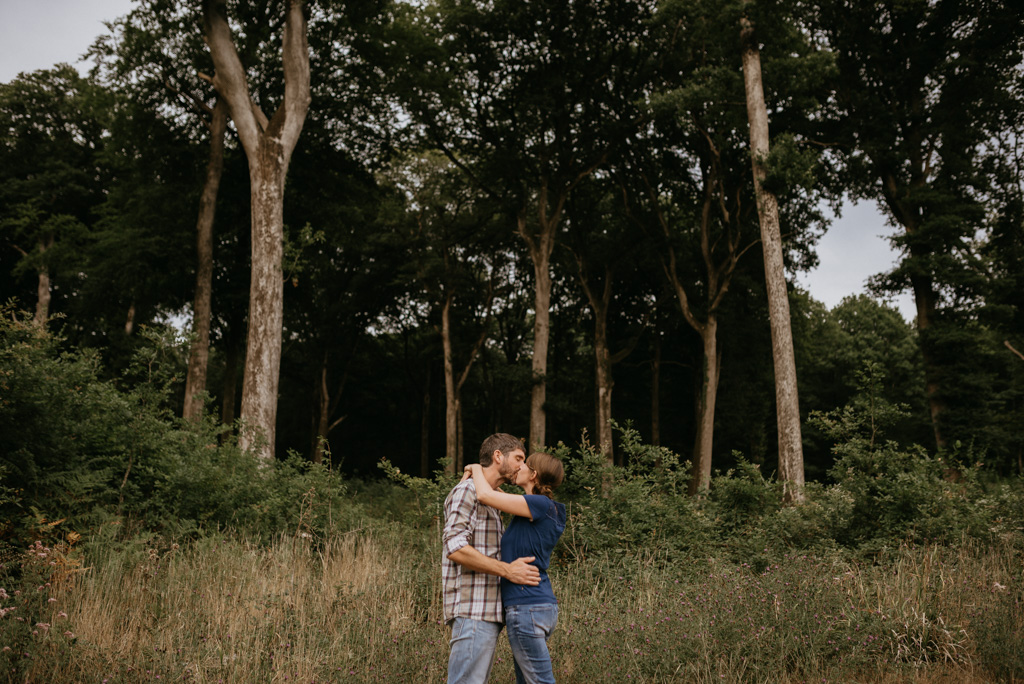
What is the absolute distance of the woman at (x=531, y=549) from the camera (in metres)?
3.35

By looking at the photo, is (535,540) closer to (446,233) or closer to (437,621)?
(437,621)

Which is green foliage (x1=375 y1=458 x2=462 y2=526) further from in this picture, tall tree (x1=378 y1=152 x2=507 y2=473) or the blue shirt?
tall tree (x1=378 y1=152 x2=507 y2=473)

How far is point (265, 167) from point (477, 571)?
12.1 m

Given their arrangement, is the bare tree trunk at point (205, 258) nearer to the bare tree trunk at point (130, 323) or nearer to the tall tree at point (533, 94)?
the tall tree at point (533, 94)

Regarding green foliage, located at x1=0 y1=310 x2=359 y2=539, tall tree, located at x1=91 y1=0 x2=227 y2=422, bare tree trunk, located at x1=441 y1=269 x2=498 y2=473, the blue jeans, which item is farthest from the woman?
bare tree trunk, located at x1=441 y1=269 x2=498 y2=473

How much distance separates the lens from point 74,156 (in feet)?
87.4

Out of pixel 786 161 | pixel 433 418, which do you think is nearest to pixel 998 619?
pixel 786 161

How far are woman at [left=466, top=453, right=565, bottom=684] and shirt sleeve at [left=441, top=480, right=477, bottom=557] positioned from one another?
5.0 inches

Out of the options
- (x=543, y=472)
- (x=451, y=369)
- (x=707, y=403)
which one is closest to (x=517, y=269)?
(x=451, y=369)

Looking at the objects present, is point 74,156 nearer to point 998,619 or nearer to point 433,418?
point 433,418

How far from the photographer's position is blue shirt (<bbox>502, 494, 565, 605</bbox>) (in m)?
3.42

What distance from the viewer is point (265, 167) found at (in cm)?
1322

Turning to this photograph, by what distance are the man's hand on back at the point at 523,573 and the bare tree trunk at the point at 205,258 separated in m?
15.9

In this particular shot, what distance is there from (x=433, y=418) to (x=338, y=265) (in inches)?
556
